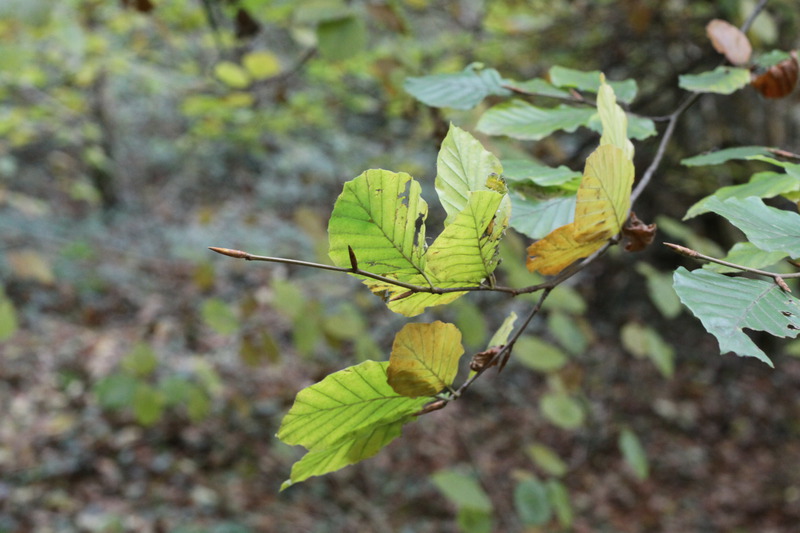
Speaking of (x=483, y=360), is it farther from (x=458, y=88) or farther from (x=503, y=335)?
(x=458, y=88)

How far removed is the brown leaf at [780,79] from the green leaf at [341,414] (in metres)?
0.50

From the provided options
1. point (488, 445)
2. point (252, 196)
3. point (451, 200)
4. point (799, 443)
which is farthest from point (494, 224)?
point (252, 196)

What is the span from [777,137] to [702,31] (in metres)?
0.60

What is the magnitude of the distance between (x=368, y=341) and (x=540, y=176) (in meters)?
0.87

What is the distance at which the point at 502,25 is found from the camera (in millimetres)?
2379

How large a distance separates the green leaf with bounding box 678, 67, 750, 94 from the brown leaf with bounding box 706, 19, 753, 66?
0.02 meters

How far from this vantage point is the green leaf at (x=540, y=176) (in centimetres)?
44

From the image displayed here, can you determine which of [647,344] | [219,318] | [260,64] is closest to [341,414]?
[219,318]

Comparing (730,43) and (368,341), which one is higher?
(730,43)

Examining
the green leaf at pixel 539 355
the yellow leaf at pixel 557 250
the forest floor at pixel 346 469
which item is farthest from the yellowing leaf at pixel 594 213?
the forest floor at pixel 346 469

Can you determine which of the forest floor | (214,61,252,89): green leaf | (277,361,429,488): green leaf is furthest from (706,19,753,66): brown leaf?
the forest floor

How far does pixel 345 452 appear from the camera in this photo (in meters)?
0.36

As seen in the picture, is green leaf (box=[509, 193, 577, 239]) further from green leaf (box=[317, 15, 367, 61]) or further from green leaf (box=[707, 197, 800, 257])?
green leaf (box=[317, 15, 367, 61])

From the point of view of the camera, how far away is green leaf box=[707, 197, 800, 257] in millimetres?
337
